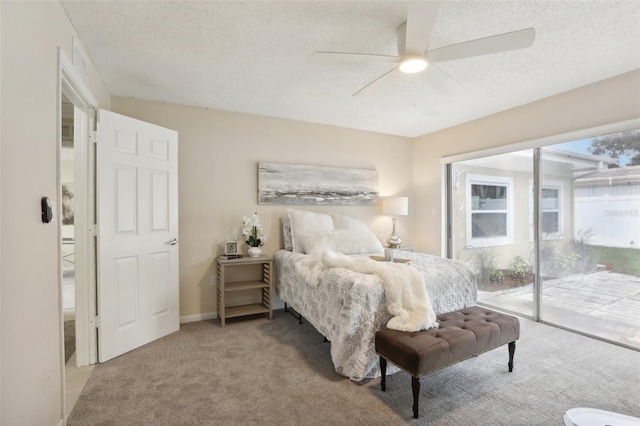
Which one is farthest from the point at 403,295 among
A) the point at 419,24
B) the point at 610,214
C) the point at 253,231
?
the point at 610,214

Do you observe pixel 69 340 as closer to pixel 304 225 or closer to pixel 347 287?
pixel 304 225

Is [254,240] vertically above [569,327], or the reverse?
[254,240]

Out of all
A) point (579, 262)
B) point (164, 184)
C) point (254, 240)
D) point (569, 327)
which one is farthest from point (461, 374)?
point (164, 184)

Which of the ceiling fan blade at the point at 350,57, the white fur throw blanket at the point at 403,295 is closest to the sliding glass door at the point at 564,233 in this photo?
the white fur throw blanket at the point at 403,295

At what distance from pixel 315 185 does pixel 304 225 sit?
0.68m

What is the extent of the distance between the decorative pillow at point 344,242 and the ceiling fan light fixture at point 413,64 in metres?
2.04

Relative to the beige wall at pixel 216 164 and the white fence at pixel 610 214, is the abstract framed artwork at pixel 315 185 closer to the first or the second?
the beige wall at pixel 216 164

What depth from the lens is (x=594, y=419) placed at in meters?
1.41

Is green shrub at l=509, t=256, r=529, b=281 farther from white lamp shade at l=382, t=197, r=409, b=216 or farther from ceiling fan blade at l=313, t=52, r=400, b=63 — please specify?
ceiling fan blade at l=313, t=52, r=400, b=63

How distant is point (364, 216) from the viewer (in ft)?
15.2

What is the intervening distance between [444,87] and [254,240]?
253 centimetres

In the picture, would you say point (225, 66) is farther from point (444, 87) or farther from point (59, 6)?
point (444, 87)

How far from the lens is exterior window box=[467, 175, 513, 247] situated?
404cm

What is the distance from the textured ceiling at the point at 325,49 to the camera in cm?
194
